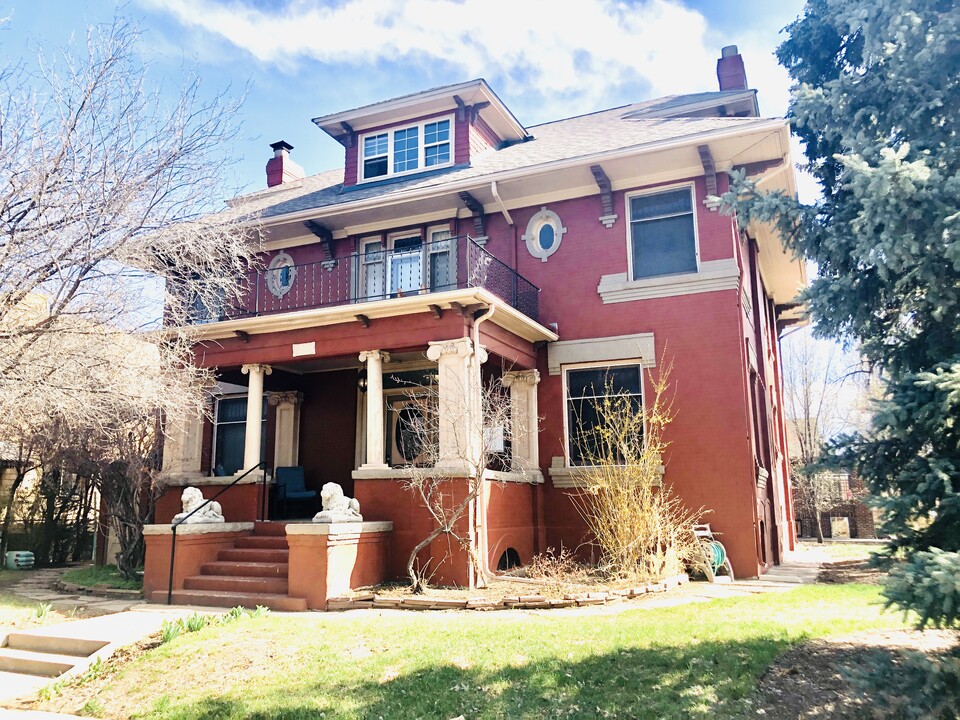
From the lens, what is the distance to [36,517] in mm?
15594

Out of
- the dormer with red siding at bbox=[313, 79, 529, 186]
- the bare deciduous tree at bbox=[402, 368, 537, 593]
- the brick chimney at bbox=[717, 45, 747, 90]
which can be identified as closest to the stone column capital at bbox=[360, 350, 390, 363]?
the bare deciduous tree at bbox=[402, 368, 537, 593]

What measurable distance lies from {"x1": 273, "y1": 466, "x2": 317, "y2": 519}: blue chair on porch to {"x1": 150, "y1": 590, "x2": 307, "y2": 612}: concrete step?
3.38 metres

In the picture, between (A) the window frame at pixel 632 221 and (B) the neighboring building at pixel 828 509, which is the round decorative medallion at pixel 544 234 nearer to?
(A) the window frame at pixel 632 221

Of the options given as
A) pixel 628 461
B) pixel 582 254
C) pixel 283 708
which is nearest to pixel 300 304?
pixel 582 254

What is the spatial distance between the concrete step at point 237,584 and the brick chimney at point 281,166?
11189mm

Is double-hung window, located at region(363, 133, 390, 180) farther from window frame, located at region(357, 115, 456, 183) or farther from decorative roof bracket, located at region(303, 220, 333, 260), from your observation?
decorative roof bracket, located at region(303, 220, 333, 260)

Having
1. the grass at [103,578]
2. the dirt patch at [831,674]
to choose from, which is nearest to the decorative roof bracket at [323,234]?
the grass at [103,578]

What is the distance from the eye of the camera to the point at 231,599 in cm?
930

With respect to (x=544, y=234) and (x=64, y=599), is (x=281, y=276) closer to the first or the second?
(x=544, y=234)

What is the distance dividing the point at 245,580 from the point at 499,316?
16.0 ft

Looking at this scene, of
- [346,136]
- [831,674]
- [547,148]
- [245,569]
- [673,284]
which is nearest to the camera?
[831,674]

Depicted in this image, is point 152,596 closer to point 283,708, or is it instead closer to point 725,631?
point 283,708

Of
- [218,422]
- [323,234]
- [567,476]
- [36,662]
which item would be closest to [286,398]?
[218,422]

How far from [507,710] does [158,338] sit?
7.71 m
